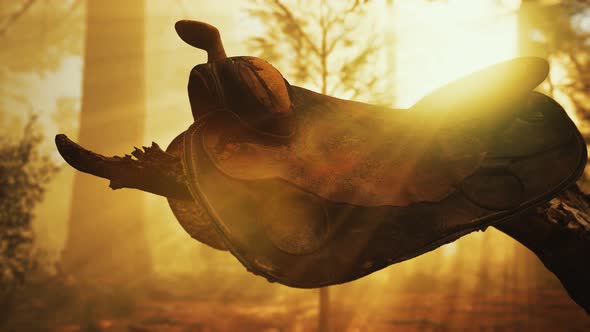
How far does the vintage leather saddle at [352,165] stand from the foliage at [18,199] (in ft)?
22.7

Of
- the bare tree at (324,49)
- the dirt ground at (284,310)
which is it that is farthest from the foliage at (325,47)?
the dirt ground at (284,310)

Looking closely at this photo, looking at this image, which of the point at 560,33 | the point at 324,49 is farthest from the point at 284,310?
the point at 560,33

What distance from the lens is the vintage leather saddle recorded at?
0.99 metres

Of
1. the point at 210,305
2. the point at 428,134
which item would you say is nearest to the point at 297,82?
the point at 428,134

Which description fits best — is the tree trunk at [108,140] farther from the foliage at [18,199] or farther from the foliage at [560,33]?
the foliage at [560,33]

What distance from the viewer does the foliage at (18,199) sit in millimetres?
6535

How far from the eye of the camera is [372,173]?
114cm

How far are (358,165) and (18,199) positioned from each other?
7648 mm

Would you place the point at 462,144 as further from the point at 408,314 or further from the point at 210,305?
the point at 210,305

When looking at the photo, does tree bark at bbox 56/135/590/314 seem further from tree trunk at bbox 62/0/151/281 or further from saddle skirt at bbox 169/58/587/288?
tree trunk at bbox 62/0/151/281

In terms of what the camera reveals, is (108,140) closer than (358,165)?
No

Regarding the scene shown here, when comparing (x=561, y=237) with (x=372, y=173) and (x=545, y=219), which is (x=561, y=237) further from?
(x=372, y=173)

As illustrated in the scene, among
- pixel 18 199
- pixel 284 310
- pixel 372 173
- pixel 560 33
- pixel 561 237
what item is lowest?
pixel 284 310

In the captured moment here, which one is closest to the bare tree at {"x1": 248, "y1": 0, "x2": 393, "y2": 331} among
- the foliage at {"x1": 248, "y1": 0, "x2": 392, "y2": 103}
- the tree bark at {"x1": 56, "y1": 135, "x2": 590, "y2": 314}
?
the foliage at {"x1": 248, "y1": 0, "x2": 392, "y2": 103}
